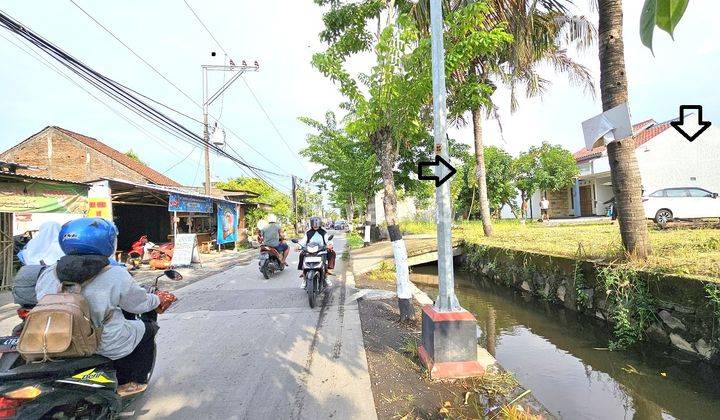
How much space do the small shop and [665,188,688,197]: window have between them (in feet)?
56.3

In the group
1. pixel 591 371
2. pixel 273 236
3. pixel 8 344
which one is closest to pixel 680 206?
pixel 591 371

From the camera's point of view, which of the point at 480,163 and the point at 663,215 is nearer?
the point at 663,215

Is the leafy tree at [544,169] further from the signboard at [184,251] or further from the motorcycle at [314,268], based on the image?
the motorcycle at [314,268]

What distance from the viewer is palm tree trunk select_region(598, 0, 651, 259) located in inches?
217

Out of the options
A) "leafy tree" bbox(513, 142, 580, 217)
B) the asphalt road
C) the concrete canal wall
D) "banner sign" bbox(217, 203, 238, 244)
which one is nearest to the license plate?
the asphalt road

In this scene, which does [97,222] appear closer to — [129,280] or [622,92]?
[129,280]

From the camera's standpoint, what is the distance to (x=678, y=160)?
72.8ft

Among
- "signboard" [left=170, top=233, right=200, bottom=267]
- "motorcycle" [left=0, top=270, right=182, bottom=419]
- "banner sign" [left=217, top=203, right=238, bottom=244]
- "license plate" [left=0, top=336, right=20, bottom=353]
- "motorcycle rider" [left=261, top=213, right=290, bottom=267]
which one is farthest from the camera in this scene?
"banner sign" [left=217, top=203, right=238, bottom=244]

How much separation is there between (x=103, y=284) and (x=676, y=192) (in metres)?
16.1

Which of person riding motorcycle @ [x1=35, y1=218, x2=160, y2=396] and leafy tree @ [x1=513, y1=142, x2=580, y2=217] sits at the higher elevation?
leafy tree @ [x1=513, y1=142, x2=580, y2=217]

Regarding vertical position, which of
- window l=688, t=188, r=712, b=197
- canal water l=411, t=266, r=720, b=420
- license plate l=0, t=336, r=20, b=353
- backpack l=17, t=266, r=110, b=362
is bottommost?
canal water l=411, t=266, r=720, b=420

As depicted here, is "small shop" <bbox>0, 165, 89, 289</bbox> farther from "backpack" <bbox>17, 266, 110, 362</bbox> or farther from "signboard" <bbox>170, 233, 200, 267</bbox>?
"backpack" <bbox>17, 266, 110, 362</bbox>

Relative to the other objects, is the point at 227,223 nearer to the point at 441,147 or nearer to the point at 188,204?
the point at 188,204

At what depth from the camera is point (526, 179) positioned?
23.9 m
